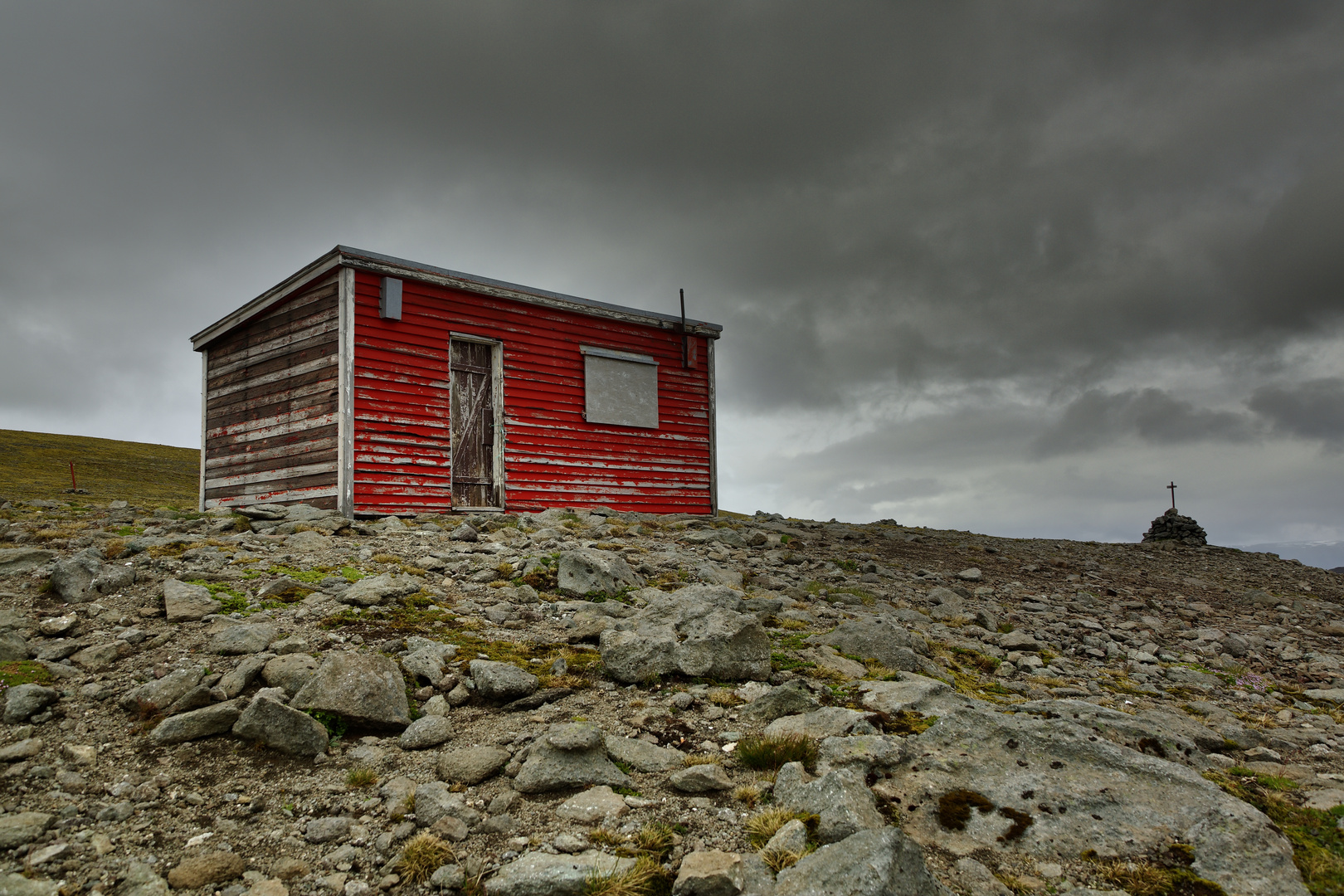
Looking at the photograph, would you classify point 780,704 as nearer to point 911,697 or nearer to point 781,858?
point 911,697

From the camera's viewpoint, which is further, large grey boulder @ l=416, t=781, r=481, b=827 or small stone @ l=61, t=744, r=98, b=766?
small stone @ l=61, t=744, r=98, b=766

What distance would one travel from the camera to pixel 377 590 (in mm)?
7035

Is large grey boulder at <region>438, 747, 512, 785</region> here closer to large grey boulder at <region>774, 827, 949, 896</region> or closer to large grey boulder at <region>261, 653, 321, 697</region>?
large grey boulder at <region>261, 653, 321, 697</region>

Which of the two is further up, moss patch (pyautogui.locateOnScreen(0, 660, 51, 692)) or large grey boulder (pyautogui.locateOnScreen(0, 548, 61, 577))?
large grey boulder (pyautogui.locateOnScreen(0, 548, 61, 577))

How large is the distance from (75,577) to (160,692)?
2.67 metres

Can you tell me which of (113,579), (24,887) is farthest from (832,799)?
(113,579)

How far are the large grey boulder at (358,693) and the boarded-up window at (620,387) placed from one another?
36.0 ft

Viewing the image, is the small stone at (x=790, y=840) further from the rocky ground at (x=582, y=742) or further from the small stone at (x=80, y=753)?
the small stone at (x=80, y=753)

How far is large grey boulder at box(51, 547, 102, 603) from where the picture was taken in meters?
6.58

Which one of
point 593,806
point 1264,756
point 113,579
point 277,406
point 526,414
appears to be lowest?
point 1264,756

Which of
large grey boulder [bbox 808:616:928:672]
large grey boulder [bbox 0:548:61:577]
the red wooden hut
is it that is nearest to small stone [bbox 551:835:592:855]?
large grey boulder [bbox 808:616:928:672]

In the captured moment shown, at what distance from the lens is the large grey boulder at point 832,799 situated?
3576 millimetres

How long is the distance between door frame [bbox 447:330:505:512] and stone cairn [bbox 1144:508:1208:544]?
70.0 ft

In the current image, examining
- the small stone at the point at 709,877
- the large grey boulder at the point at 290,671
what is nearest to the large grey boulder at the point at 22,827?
the large grey boulder at the point at 290,671
